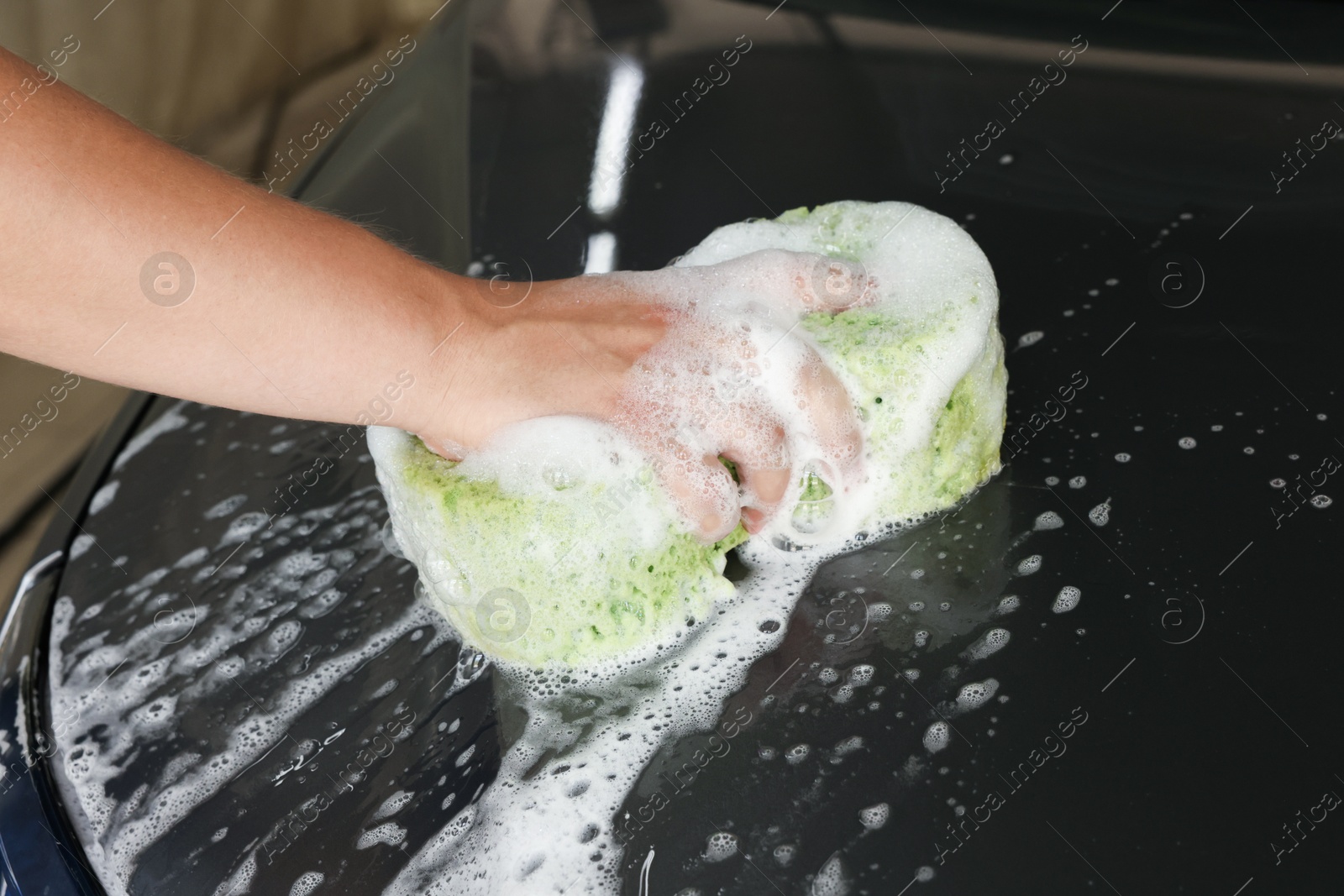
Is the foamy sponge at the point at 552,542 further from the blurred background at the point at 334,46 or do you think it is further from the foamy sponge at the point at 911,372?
the blurred background at the point at 334,46

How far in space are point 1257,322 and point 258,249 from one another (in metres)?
0.72

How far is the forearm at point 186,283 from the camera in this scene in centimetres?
54

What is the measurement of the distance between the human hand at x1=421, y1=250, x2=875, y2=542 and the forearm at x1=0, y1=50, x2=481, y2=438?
4 centimetres

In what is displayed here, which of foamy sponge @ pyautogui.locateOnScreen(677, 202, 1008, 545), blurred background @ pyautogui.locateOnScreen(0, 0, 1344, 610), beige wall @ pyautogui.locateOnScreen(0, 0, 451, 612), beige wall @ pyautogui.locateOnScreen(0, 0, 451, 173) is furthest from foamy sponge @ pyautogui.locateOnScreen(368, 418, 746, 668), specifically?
beige wall @ pyautogui.locateOnScreen(0, 0, 451, 173)

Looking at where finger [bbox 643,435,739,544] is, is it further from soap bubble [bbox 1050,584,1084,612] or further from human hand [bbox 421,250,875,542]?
soap bubble [bbox 1050,584,1084,612]

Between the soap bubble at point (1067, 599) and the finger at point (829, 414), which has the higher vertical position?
the finger at point (829, 414)

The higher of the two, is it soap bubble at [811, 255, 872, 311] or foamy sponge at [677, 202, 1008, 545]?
soap bubble at [811, 255, 872, 311]

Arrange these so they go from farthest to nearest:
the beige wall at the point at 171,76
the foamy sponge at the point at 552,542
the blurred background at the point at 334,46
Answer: the beige wall at the point at 171,76, the blurred background at the point at 334,46, the foamy sponge at the point at 552,542

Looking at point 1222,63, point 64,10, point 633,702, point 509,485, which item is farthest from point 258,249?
point 64,10

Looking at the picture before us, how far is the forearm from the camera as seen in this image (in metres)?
0.54

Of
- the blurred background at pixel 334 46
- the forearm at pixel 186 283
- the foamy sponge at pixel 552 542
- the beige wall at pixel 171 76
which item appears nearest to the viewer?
the forearm at pixel 186 283

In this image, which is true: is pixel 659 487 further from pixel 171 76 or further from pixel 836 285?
pixel 171 76

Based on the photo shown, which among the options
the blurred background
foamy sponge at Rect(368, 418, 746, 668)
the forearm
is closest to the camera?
the forearm

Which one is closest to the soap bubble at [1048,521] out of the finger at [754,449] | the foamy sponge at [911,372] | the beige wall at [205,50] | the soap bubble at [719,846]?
the foamy sponge at [911,372]
